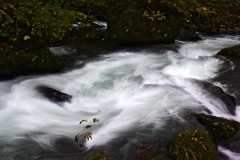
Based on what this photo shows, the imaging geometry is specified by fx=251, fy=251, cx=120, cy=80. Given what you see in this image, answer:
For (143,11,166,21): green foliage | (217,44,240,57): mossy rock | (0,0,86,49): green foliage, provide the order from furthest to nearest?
(143,11,166,21): green foliage → (217,44,240,57): mossy rock → (0,0,86,49): green foliage

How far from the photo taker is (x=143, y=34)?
944 centimetres

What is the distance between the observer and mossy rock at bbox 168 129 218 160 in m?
3.58

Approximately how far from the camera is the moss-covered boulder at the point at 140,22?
362 inches

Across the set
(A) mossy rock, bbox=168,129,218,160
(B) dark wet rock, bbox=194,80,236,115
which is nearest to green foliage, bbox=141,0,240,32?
(B) dark wet rock, bbox=194,80,236,115

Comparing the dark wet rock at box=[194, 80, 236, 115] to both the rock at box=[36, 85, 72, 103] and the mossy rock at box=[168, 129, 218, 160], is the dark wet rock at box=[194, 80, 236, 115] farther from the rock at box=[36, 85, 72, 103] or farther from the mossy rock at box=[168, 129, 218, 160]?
the rock at box=[36, 85, 72, 103]

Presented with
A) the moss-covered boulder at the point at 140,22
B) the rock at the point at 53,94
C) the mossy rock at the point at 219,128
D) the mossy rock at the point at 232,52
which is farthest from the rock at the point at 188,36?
the mossy rock at the point at 219,128

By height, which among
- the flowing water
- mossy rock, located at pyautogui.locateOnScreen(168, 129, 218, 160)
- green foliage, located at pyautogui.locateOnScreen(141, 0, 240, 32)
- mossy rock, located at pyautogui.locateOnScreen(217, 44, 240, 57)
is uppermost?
green foliage, located at pyautogui.locateOnScreen(141, 0, 240, 32)

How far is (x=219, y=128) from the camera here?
439cm

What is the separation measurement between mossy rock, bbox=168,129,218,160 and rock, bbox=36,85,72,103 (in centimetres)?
295

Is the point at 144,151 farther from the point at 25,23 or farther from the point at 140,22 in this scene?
the point at 140,22

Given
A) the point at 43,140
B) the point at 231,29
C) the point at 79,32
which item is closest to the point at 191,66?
the point at 79,32

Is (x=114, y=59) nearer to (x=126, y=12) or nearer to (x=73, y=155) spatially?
(x=126, y=12)

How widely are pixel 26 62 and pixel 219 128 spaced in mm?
4935

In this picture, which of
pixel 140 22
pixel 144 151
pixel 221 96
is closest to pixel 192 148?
pixel 144 151
